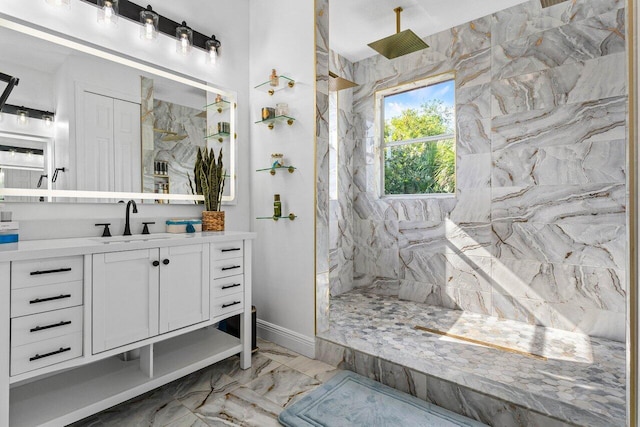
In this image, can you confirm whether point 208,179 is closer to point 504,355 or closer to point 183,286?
point 183,286

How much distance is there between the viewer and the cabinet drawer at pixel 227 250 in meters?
2.02

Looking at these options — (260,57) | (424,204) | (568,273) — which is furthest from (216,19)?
(568,273)

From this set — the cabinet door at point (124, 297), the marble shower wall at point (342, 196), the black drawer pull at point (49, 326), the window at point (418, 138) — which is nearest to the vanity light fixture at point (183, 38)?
the cabinet door at point (124, 297)

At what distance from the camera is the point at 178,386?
1.97 m

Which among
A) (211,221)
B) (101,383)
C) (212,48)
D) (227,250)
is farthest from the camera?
(212,48)

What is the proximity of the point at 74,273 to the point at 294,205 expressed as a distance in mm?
1378

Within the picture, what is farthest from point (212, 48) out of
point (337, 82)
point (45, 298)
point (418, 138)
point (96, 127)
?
point (418, 138)

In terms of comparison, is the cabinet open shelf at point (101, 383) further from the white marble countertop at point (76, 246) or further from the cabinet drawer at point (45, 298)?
the white marble countertop at point (76, 246)

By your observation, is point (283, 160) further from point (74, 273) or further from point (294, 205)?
point (74, 273)

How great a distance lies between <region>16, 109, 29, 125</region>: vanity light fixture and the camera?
5.71ft

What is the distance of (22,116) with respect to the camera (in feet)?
5.74

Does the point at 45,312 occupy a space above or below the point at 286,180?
below

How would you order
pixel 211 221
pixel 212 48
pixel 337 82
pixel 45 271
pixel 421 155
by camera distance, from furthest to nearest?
pixel 421 155 → pixel 337 82 → pixel 212 48 → pixel 211 221 → pixel 45 271

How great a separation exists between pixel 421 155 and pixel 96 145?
283 cm
